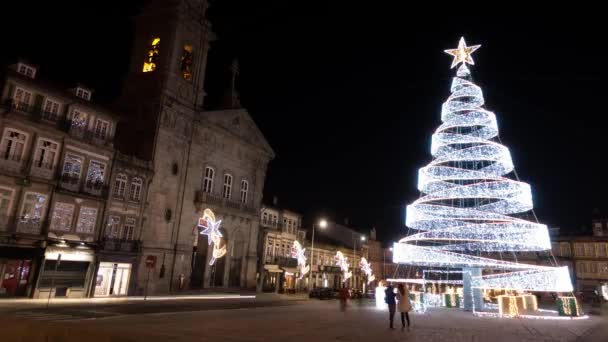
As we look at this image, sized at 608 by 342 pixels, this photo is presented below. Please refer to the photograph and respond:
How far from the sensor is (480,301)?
90.3 ft

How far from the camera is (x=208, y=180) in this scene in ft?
148

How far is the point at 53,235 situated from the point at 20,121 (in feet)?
26.3

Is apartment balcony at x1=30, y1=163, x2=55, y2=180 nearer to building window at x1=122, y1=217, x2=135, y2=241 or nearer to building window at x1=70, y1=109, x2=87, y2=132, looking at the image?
building window at x1=70, y1=109, x2=87, y2=132

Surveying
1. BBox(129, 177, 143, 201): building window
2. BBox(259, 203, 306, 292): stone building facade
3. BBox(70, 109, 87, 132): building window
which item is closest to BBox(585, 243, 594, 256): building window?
BBox(259, 203, 306, 292): stone building facade

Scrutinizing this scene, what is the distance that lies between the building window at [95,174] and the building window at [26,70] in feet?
24.0

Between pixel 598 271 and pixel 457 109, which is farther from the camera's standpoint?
pixel 598 271

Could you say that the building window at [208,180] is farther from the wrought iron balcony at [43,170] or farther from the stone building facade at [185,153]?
the wrought iron balcony at [43,170]

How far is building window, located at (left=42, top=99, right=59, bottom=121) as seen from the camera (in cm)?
2967

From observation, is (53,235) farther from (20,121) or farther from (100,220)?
(20,121)

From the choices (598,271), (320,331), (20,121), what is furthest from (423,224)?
(598,271)

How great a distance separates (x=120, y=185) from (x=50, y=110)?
776cm

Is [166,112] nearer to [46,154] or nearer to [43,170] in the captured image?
[46,154]

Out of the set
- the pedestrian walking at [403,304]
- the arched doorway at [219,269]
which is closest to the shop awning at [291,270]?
the arched doorway at [219,269]

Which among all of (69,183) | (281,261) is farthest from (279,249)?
(69,183)
